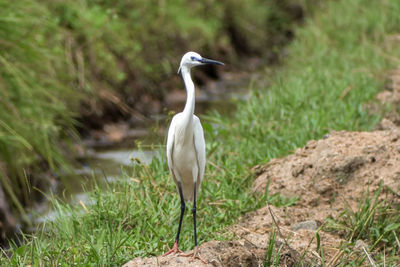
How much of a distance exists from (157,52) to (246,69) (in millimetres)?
3218

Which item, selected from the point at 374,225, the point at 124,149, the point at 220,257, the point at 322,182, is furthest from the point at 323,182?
the point at 124,149

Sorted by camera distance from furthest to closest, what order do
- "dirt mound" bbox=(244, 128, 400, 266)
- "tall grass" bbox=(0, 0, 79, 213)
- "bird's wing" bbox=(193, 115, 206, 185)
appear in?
"tall grass" bbox=(0, 0, 79, 213) → "dirt mound" bbox=(244, 128, 400, 266) → "bird's wing" bbox=(193, 115, 206, 185)

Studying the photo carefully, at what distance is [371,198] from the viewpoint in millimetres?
3598

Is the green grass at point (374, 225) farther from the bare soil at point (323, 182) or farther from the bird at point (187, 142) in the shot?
the bird at point (187, 142)

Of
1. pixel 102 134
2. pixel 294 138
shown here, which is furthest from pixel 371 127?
pixel 102 134

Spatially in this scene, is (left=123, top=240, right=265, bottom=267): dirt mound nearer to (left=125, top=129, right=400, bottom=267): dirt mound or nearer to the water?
(left=125, top=129, right=400, bottom=267): dirt mound

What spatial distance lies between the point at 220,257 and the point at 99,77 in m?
5.68

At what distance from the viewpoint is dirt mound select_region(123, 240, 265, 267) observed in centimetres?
264

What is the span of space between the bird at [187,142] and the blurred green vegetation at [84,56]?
827 mm

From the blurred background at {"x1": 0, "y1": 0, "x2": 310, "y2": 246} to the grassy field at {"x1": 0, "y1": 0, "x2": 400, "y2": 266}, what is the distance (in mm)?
270

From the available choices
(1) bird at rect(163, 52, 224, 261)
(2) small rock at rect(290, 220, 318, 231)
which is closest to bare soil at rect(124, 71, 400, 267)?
(2) small rock at rect(290, 220, 318, 231)

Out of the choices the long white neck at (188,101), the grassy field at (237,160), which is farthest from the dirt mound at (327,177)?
the long white neck at (188,101)

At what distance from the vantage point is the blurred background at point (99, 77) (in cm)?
484

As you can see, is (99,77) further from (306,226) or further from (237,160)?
(306,226)
